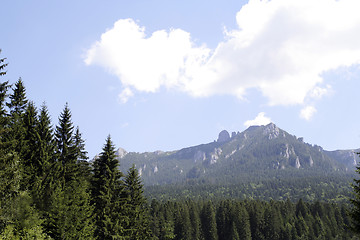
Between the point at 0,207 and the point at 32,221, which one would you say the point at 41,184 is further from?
the point at 0,207

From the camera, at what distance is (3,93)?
79.4 feet

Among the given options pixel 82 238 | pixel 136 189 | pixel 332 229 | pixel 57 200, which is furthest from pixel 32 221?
pixel 332 229

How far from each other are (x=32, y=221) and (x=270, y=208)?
102 m

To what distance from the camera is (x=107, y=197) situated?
3566cm

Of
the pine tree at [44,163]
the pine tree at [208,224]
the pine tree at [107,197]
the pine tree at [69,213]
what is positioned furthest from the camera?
the pine tree at [208,224]

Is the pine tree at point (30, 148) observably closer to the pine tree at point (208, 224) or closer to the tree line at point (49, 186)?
the tree line at point (49, 186)

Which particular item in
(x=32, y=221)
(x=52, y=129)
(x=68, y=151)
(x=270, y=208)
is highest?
(x=52, y=129)

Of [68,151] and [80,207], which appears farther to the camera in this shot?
[68,151]

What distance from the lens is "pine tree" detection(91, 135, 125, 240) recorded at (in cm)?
3469

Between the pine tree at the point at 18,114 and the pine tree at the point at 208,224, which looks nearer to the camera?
the pine tree at the point at 18,114

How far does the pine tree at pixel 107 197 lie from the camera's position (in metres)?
34.7

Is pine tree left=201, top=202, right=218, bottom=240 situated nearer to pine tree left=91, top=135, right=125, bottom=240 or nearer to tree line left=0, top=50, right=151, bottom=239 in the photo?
tree line left=0, top=50, right=151, bottom=239

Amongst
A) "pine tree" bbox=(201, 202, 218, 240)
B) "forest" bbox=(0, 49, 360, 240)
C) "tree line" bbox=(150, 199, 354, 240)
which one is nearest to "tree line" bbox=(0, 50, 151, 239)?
"forest" bbox=(0, 49, 360, 240)

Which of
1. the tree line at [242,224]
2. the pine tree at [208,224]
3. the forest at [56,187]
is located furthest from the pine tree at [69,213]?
the pine tree at [208,224]
